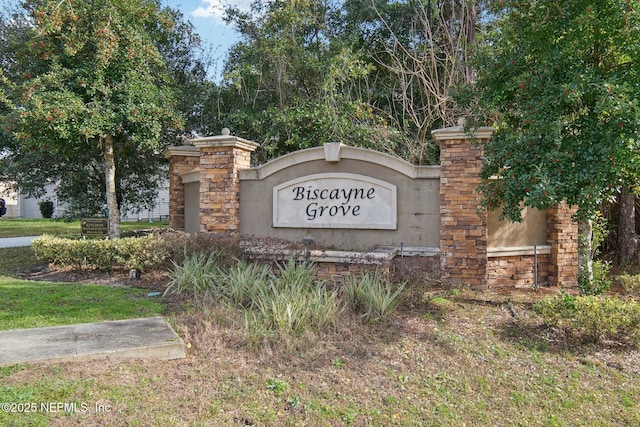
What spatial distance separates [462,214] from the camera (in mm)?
7242

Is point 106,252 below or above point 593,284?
above

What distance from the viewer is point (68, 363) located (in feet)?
12.4

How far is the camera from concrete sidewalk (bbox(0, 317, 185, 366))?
3.88m

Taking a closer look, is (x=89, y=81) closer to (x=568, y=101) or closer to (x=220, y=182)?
(x=220, y=182)

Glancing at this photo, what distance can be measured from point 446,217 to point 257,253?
10.00ft

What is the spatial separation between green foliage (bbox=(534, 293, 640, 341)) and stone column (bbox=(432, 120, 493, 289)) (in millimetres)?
2206

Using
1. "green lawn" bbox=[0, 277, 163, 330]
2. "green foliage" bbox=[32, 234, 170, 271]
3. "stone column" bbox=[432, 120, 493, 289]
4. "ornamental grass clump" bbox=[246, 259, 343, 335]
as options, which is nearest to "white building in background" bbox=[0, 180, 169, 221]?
"green foliage" bbox=[32, 234, 170, 271]

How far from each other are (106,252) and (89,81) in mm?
3416

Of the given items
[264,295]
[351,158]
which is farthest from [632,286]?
[264,295]

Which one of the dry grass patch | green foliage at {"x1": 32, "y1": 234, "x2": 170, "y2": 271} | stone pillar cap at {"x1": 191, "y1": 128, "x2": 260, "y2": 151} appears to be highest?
stone pillar cap at {"x1": 191, "y1": 128, "x2": 260, "y2": 151}

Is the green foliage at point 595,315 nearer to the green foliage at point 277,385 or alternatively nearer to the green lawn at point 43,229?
the green foliage at point 277,385

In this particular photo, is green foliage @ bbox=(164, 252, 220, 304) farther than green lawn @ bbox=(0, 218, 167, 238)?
No

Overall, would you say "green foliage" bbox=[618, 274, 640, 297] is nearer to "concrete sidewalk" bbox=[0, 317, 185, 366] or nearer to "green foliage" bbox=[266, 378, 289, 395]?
"green foliage" bbox=[266, 378, 289, 395]

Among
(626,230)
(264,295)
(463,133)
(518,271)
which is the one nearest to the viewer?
(264,295)
